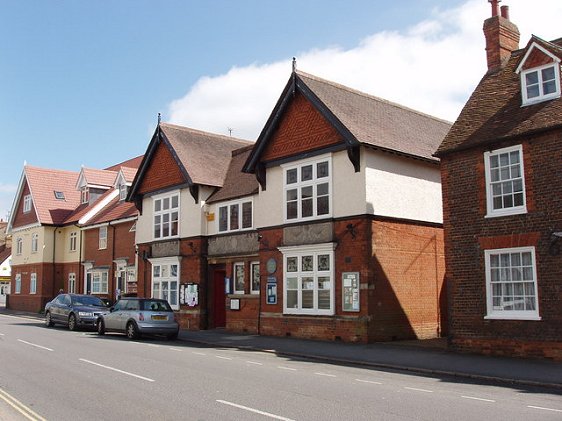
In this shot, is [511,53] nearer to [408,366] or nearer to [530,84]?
[530,84]

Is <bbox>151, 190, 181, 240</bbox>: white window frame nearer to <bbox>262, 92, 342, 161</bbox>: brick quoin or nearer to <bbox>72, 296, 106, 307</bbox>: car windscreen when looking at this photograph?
<bbox>72, 296, 106, 307</bbox>: car windscreen

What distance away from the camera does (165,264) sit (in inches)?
1148

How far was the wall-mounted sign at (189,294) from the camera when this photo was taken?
88.3 feet

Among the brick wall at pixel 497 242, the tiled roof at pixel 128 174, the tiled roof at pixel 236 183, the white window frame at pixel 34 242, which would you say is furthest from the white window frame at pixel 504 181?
the white window frame at pixel 34 242

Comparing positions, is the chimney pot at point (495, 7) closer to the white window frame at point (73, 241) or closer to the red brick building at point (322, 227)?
the red brick building at point (322, 227)

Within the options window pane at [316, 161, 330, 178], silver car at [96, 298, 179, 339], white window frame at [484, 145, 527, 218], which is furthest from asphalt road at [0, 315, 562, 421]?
window pane at [316, 161, 330, 178]

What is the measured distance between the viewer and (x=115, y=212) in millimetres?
38344

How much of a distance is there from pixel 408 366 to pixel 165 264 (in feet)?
56.0

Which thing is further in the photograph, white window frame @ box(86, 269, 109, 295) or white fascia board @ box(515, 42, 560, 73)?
white window frame @ box(86, 269, 109, 295)

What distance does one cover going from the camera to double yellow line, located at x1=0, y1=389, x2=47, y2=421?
844 cm

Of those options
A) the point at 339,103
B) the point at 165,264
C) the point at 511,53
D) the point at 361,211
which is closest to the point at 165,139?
the point at 165,264

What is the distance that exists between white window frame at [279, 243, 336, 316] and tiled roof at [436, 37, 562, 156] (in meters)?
5.59

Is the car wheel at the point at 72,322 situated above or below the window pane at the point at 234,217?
below

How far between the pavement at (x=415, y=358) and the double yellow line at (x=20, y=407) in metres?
8.58
